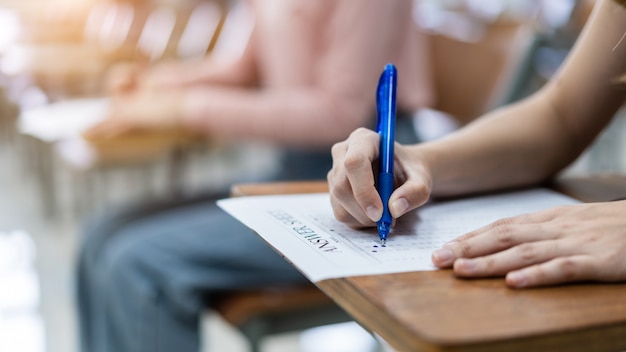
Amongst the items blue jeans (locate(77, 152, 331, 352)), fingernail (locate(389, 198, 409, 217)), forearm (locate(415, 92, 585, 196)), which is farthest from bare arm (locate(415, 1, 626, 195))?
blue jeans (locate(77, 152, 331, 352))

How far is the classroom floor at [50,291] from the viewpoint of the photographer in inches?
69.9

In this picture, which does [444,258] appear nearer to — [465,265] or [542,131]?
[465,265]

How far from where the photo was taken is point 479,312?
0.38 metres

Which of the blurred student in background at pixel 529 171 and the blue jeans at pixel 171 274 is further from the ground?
the blurred student in background at pixel 529 171

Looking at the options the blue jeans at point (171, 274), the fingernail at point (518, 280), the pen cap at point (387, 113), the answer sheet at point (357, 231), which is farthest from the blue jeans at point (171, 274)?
the fingernail at point (518, 280)

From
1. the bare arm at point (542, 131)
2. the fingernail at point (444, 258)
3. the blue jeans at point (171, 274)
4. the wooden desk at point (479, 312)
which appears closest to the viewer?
the wooden desk at point (479, 312)

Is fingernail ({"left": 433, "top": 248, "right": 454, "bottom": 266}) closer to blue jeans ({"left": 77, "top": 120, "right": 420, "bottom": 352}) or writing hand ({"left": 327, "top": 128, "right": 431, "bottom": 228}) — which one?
writing hand ({"left": 327, "top": 128, "right": 431, "bottom": 228})

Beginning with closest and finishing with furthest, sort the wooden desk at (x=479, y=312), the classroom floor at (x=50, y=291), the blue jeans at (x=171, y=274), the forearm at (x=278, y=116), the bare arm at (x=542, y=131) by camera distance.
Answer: the wooden desk at (x=479, y=312)
the bare arm at (x=542, y=131)
the blue jeans at (x=171, y=274)
the forearm at (x=278, y=116)
the classroom floor at (x=50, y=291)

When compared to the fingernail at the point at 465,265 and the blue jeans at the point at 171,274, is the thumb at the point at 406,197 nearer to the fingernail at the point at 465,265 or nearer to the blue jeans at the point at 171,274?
the fingernail at the point at 465,265

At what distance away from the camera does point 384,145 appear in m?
0.53

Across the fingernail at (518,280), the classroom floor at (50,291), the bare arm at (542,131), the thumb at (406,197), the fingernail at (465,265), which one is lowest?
the classroom floor at (50,291)

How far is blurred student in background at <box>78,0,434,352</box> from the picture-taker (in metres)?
1.01

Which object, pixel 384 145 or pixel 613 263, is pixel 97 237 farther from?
pixel 613 263

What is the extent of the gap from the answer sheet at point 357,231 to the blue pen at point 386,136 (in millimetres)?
17
